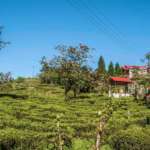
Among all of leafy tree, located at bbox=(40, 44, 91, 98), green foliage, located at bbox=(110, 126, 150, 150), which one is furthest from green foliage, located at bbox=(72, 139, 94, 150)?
leafy tree, located at bbox=(40, 44, 91, 98)

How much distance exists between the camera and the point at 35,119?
891 inches

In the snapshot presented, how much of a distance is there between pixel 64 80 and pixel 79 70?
293 cm

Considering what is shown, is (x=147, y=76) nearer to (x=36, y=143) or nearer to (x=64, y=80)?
(x=64, y=80)

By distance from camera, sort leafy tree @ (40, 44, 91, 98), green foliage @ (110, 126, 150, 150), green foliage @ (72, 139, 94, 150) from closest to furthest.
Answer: green foliage @ (72, 139, 94, 150)
green foliage @ (110, 126, 150, 150)
leafy tree @ (40, 44, 91, 98)

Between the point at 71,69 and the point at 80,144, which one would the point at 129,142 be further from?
the point at 71,69

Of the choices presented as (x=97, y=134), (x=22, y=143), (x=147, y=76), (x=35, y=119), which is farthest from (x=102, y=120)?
(x=147, y=76)

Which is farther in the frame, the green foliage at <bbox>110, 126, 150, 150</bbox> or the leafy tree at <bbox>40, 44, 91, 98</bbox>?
the leafy tree at <bbox>40, 44, 91, 98</bbox>

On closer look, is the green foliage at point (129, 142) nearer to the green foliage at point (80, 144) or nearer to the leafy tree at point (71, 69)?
the green foliage at point (80, 144)

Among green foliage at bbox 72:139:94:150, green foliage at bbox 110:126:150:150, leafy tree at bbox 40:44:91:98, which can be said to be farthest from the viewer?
leafy tree at bbox 40:44:91:98

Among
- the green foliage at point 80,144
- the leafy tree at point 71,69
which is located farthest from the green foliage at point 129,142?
the leafy tree at point 71,69

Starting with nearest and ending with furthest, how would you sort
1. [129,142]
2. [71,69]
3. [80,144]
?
[80,144], [129,142], [71,69]

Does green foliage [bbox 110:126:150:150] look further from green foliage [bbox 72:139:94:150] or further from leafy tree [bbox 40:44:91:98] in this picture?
leafy tree [bbox 40:44:91:98]

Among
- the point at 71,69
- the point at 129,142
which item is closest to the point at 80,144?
the point at 129,142

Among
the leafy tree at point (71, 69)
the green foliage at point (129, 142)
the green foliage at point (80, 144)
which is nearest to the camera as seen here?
the green foliage at point (80, 144)
